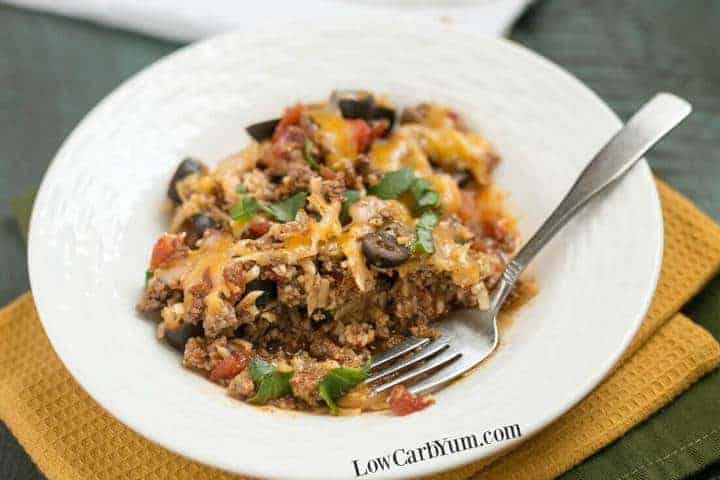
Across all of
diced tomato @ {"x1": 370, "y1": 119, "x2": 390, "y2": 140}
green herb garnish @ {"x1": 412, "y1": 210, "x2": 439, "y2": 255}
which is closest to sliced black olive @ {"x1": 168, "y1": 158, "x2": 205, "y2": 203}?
diced tomato @ {"x1": 370, "y1": 119, "x2": 390, "y2": 140}

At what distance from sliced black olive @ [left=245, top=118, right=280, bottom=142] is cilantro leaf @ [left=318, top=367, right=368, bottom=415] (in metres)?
1.47

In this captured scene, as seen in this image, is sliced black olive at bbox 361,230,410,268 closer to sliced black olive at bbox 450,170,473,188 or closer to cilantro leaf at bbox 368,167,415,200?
cilantro leaf at bbox 368,167,415,200

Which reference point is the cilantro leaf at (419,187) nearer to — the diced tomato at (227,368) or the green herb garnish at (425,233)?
the green herb garnish at (425,233)

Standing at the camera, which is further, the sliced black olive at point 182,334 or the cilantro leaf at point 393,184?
the cilantro leaf at point 393,184

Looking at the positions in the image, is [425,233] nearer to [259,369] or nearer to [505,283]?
[505,283]

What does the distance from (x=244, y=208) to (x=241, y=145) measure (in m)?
0.79

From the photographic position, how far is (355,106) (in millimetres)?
4270

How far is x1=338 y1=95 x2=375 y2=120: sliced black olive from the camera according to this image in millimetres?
4273

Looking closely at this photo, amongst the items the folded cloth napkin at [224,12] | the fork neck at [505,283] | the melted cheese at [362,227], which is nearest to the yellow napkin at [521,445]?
the fork neck at [505,283]

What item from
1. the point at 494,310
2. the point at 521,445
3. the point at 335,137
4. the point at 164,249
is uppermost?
the point at 335,137

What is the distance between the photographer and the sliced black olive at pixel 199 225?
3836 mm

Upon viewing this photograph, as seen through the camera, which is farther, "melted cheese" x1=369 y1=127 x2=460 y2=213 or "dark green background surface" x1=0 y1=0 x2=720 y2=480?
"dark green background surface" x1=0 y1=0 x2=720 y2=480

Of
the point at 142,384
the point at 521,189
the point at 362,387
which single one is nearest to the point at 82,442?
the point at 142,384

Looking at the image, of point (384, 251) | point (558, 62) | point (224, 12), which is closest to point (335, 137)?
point (384, 251)
